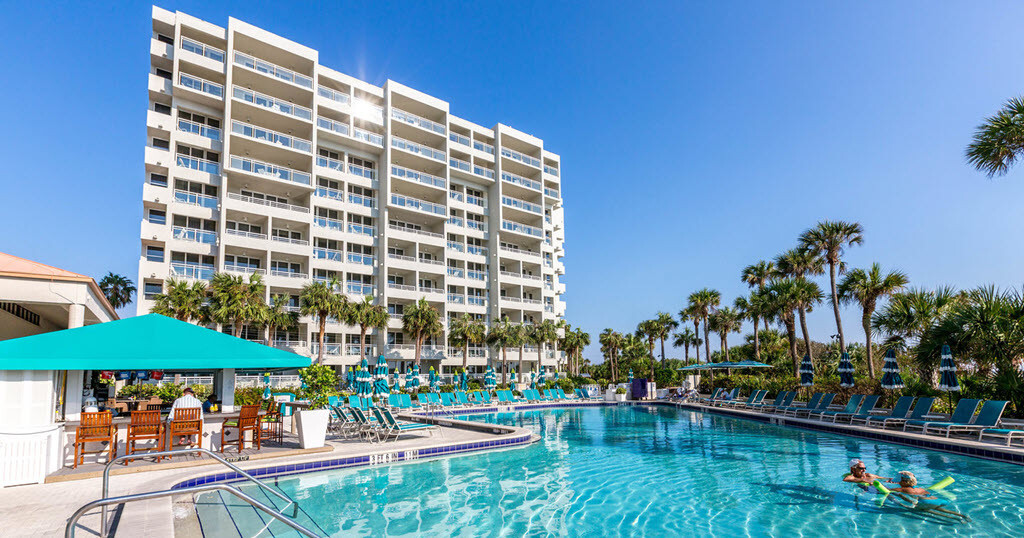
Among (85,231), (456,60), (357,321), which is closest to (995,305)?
(456,60)

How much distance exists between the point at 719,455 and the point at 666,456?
116cm

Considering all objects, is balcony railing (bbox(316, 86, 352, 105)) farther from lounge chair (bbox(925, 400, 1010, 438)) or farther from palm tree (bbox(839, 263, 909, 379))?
lounge chair (bbox(925, 400, 1010, 438))

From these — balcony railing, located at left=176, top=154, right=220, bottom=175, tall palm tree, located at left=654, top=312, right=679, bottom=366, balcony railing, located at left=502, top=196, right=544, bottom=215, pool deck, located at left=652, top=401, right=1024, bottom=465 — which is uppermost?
balcony railing, located at left=502, top=196, right=544, bottom=215

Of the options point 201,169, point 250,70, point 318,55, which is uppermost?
point 318,55

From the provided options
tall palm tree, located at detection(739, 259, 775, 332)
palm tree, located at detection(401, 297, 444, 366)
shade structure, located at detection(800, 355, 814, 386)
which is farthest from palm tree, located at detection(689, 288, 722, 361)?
shade structure, located at detection(800, 355, 814, 386)

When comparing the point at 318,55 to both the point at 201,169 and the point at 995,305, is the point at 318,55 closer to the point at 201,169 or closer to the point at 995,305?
the point at 201,169

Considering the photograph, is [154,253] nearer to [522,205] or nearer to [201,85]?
[201,85]

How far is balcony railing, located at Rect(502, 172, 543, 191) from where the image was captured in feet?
160

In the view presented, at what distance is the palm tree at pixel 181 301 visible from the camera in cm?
2733

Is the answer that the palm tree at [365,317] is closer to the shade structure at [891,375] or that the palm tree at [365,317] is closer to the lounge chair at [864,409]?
the lounge chair at [864,409]

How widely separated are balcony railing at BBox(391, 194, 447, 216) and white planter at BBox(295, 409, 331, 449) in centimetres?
3085

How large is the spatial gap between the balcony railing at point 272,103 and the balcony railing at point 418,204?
815cm

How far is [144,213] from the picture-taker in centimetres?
3095

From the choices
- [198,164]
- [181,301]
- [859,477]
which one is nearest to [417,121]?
[198,164]
